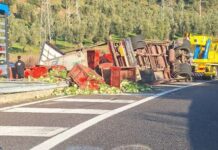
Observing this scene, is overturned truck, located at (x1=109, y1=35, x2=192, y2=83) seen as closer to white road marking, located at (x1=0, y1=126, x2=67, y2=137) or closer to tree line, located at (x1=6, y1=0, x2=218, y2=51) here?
white road marking, located at (x1=0, y1=126, x2=67, y2=137)

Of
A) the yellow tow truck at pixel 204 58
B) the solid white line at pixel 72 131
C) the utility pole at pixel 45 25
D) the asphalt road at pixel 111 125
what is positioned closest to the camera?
the solid white line at pixel 72 131

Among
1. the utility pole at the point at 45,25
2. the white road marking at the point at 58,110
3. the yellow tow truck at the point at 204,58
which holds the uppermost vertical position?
the utility pole at the point at 45,25

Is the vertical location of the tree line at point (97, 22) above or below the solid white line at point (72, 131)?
above

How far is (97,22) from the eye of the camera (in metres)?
66.8

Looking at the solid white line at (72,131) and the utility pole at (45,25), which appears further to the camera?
the utility pole at (45,25)

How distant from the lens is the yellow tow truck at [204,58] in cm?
3108

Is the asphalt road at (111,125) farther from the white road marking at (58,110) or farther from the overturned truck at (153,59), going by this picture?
the overturned truck at (153,59)

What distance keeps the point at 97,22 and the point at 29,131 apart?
5795 cm

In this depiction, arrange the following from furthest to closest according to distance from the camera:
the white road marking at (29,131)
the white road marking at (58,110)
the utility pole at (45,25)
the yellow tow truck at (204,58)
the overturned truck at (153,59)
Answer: the utility pole at (45,25), the yellow tow truck at (204,58), the overturned truck at (153,59), the white road marking at (58,110), the white road marking at (29,131)

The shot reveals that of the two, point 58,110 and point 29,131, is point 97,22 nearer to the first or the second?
point 58,110

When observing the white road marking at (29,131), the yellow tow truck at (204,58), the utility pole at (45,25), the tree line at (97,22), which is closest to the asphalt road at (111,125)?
the white road marking at (29,131)

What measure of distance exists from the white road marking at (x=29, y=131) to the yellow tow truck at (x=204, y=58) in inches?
864

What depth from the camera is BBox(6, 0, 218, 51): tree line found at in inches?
2502

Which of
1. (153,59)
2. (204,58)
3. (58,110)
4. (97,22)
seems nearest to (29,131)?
(58,110)
